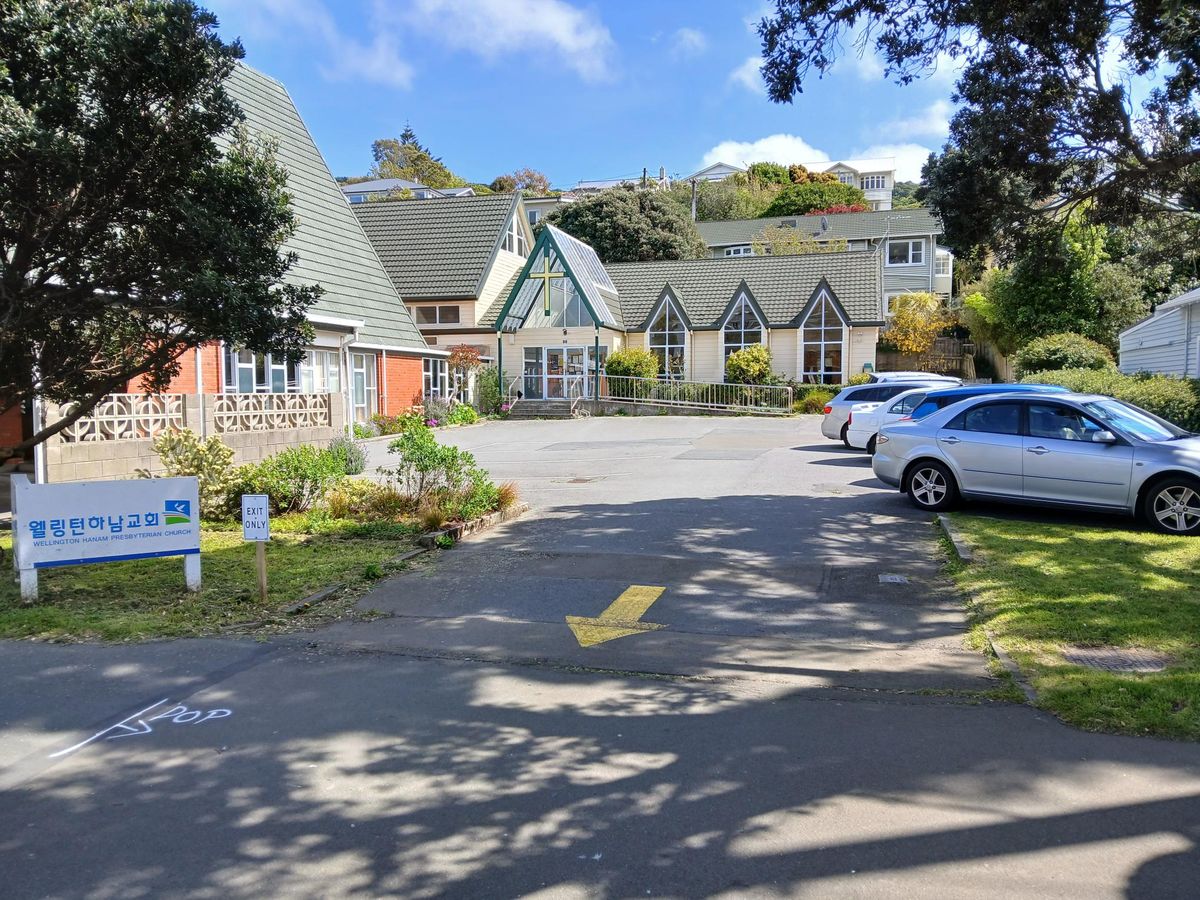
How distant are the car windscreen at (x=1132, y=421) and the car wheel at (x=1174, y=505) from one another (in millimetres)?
565

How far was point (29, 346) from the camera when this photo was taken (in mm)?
8773

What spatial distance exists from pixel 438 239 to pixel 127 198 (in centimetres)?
3504

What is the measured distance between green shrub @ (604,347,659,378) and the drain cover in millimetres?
32199

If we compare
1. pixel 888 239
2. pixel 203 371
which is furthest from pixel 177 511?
pixel 888 239

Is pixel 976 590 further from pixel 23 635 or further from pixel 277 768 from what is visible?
pixel 23 635

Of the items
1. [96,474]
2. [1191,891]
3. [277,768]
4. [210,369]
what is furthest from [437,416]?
[1191,891]

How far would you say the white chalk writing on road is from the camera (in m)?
5.07

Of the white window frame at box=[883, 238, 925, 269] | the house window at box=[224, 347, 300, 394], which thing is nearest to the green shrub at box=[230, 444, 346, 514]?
the house window at box=[224, 347, 300, 394]

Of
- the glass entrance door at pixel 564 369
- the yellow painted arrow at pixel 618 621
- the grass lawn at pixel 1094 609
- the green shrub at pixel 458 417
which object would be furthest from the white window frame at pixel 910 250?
the yellow painted arrow at pixel 618 621

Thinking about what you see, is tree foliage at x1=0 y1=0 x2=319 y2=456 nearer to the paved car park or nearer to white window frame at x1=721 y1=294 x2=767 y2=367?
the paved car park

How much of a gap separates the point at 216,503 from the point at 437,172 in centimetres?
9026

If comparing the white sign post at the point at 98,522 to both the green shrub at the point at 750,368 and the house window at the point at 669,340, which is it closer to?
the green shrub at the point at 750,368

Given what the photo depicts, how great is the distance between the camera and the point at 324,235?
2725cm

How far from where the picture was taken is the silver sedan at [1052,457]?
33.1ft
